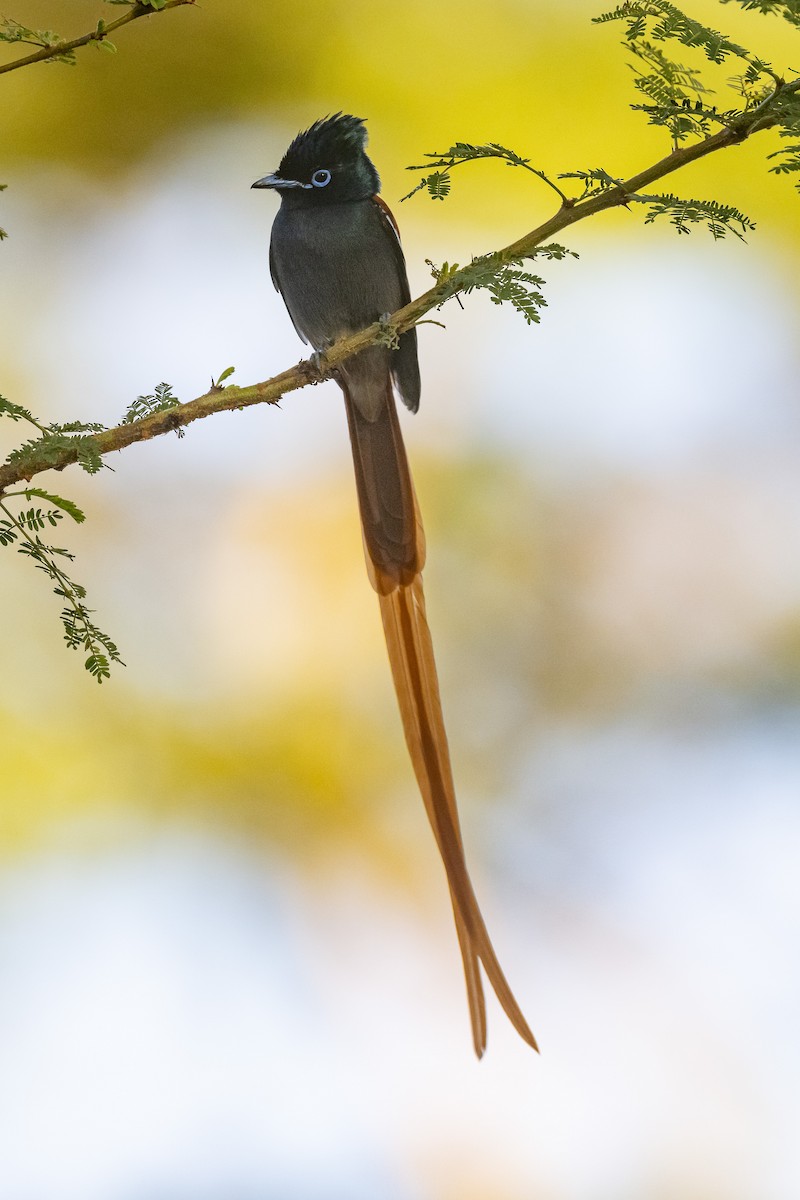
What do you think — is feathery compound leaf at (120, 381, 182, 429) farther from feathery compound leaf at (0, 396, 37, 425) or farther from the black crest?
the black crest

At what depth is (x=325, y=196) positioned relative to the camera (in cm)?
147

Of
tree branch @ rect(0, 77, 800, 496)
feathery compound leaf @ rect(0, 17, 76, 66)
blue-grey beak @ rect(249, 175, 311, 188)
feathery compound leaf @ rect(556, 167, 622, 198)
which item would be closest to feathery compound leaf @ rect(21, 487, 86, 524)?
tree branch @ rect(0, 77, 800, 496)

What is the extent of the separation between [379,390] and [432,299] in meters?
0.43

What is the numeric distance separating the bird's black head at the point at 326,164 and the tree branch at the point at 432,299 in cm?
61

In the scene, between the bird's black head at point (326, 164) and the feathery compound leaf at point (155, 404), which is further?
the bird's black head at point (326, 164)

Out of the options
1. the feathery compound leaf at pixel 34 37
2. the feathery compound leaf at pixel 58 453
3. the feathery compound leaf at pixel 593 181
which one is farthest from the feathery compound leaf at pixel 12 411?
the feathery compound leaf at pixel 593 181

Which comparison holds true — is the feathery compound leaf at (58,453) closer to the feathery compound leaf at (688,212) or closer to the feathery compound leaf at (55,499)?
the feathery compound leaf at (55,499)

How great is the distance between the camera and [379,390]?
1.33 metres

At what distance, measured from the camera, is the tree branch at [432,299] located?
0.82 metres

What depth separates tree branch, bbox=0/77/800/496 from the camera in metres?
0.82

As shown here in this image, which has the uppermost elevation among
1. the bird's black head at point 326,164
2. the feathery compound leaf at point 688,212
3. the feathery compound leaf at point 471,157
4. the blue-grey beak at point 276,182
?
the bird's black head at point 326,164

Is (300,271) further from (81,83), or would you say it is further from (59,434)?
(81,83)

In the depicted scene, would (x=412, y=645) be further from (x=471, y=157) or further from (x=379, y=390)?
(x=471, y=157)

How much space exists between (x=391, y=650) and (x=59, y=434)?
460 mm
